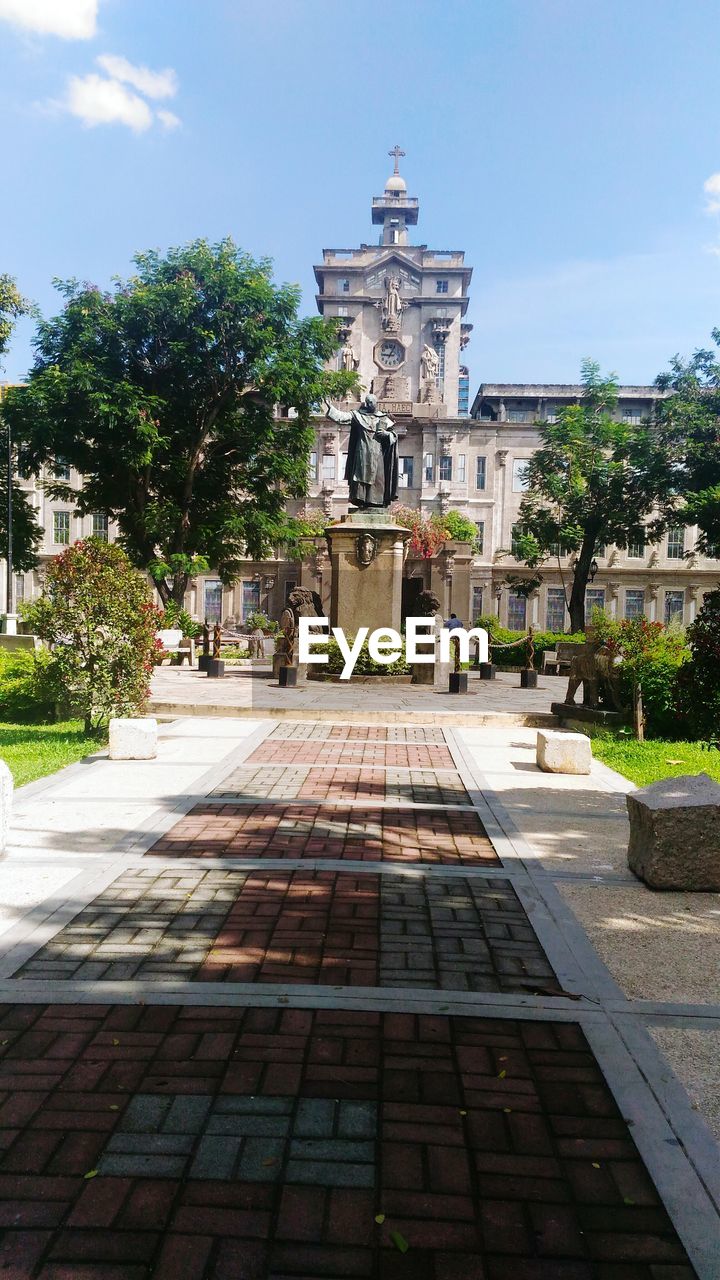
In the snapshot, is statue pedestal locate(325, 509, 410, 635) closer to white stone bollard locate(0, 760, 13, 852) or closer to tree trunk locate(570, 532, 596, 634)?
white stone bollard locate(0, 760, 13, 852)

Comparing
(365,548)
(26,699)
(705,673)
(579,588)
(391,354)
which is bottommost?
(26,699)

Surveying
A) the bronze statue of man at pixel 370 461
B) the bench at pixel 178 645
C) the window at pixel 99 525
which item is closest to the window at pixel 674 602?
the window at pixel 99 525

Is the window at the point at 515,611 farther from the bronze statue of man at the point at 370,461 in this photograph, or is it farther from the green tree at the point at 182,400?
the bronze statue of man at the point at 370,461

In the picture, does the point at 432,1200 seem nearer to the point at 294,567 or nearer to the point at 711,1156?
the point at 711,1156

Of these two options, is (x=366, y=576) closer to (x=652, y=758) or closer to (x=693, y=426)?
(x=652, y=758)

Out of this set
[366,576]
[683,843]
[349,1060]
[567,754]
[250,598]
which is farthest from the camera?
[250,598]

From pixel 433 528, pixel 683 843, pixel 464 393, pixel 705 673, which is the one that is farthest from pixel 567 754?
pixel 464 393

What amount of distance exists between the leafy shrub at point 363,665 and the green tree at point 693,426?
1751 centimetres

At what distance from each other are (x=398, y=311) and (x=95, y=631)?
5246 cm

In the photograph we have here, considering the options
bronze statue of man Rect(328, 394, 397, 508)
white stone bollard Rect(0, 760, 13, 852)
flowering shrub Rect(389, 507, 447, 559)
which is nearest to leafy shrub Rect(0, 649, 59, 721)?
white stone bollard Rect(0, 760, 13, 852)

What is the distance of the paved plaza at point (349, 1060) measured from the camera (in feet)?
7.93

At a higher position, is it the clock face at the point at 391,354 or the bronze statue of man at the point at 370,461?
the clock face at the point at 391,354

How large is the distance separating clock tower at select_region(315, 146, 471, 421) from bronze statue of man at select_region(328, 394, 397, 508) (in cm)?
3954

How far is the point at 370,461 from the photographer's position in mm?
20000
